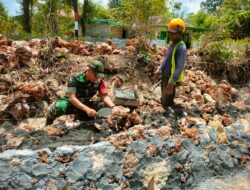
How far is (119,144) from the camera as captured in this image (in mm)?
3338

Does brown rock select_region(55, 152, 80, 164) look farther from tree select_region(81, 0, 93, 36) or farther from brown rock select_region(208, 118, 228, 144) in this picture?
tree select_region(81, 0, 93, 36)

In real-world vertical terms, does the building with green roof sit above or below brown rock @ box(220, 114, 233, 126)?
above

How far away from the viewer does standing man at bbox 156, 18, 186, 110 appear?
455 centimetres

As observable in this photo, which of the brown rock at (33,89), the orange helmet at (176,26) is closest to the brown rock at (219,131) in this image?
the orange helmet at (176,26)

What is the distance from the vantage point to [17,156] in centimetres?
281

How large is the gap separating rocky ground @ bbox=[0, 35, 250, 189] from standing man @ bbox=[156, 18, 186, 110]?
17.4 inches

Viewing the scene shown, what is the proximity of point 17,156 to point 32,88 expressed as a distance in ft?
11.2

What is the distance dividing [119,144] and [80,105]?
0.90 meters

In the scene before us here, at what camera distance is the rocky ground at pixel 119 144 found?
9.53ft

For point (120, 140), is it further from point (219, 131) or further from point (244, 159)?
point (244, 159)

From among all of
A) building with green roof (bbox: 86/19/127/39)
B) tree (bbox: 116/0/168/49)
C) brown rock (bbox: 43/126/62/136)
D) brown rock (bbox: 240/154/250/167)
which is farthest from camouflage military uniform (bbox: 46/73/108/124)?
building with green roof (bbox: 86/19/127/39)

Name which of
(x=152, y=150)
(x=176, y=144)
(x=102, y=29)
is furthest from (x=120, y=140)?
(x=102, y=29)

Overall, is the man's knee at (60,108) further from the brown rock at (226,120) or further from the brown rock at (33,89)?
the brown rock at (226,120)

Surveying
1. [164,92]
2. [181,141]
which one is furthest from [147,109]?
[181,141]
